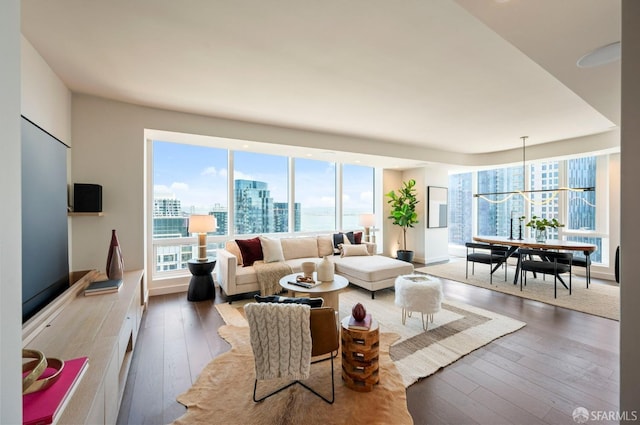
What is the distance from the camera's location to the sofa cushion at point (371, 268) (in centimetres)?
415

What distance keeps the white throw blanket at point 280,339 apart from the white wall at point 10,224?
4.19 feet

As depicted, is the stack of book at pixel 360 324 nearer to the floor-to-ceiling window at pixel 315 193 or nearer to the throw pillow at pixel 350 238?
the throw pillow at pixel 350 238

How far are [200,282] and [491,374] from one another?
3650mm

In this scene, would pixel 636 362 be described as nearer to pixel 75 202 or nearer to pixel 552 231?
pixel 75 202

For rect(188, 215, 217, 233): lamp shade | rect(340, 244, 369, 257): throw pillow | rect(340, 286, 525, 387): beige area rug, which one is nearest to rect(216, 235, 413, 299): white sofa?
rect(340, 244, 369, 257): throw pillow

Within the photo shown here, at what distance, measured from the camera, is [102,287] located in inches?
102

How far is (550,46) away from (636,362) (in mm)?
1945

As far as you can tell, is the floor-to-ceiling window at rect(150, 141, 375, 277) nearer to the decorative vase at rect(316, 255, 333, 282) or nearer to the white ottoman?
the decorative vase at rect(316, 255, 333, 282)

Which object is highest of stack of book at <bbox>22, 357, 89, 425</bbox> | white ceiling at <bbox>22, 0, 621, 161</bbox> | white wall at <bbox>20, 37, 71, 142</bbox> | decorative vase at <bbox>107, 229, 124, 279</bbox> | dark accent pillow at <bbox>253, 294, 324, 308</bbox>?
white ceiling at <bbox>22, 0, 621, 161</bbox>

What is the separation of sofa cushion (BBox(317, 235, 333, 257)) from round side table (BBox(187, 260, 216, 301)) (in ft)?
6.42

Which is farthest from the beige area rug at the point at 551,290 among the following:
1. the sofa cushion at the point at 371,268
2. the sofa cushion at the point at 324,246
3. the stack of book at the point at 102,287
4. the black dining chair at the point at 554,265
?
the stack of book at the point at 102,287

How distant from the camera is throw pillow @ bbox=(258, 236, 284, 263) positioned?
4.39 m

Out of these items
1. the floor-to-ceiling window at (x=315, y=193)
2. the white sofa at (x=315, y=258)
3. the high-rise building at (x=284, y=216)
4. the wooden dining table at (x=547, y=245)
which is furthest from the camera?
the floor-to-ceiling window at (x=315, y=193)

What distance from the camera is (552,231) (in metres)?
5.99
